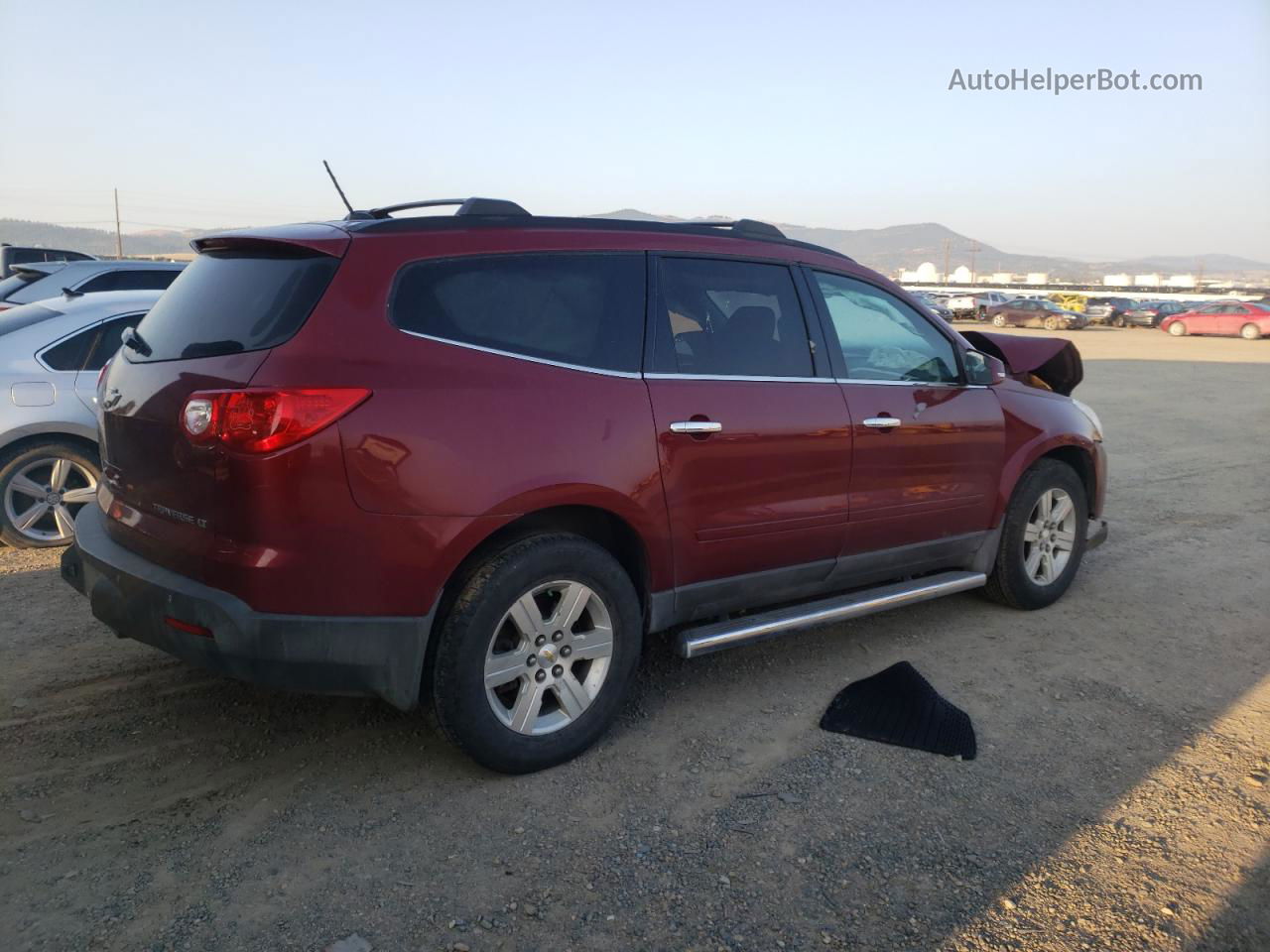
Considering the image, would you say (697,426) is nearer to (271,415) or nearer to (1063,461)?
(271,415)

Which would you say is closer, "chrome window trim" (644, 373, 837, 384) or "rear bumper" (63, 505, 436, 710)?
"rear bumper" (63, 505, 436, 710)

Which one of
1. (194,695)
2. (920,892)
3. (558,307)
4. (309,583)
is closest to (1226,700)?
(920,892)

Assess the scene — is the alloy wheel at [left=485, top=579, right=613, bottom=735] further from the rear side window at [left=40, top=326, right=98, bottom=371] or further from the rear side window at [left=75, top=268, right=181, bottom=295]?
the rear side window at [left=75, top=268, right=181, bottom=295]

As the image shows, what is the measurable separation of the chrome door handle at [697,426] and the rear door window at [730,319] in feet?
0.69

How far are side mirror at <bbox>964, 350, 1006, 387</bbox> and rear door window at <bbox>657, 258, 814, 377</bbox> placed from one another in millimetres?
1113

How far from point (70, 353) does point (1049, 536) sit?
5814mm

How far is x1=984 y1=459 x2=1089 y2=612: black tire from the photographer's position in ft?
17.0

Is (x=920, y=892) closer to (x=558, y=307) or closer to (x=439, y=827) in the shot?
(x=439, y=827)

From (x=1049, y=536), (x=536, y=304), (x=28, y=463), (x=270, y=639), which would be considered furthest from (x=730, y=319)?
(x=28, y=463)

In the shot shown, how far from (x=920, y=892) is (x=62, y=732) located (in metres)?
3.07

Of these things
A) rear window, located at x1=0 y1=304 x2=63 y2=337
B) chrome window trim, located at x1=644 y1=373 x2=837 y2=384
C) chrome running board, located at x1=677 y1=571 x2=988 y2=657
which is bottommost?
chrome running board, located at x1=677 y1=571 x2=988 y2=657

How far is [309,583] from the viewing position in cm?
301

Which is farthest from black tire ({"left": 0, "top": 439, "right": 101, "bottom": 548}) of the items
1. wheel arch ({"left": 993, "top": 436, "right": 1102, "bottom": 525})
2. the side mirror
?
wheel arch ({"left": 993, "top": 436, "right": 1102, "bottom": 525})

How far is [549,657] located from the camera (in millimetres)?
3482
